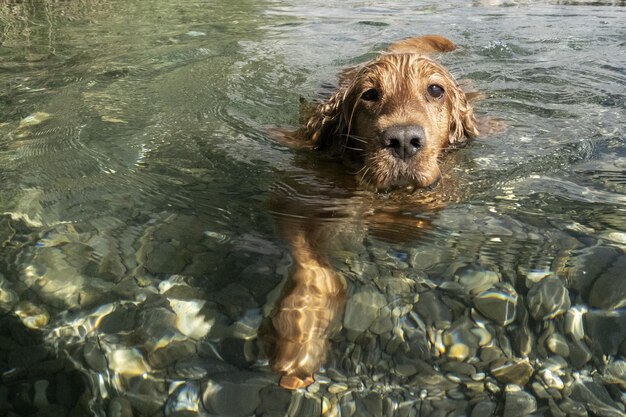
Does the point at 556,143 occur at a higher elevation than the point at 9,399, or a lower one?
higher

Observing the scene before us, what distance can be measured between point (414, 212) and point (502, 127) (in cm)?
193

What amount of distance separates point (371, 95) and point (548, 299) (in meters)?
2.02

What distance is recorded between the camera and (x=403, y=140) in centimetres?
373

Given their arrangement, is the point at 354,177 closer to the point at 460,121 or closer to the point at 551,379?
the point at 460,121

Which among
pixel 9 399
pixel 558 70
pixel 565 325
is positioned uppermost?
pixel 558 70

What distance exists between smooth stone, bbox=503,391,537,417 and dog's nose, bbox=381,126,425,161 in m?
1.69

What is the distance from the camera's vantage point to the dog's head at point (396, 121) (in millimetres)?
3787

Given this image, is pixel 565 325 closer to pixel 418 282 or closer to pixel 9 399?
pixel 418 282

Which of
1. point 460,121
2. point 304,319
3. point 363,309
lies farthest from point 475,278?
point 460,121

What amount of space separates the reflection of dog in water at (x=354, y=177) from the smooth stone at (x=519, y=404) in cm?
75

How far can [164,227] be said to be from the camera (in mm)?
3572

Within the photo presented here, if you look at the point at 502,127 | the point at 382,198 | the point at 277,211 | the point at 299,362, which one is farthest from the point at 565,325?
the point at 502,127

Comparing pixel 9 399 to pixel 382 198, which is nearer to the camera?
pixel 9 399

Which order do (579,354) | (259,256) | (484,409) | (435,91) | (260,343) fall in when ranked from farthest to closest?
(435,91)
(259,256)
(260,343)
(579,354)
(484,409)
